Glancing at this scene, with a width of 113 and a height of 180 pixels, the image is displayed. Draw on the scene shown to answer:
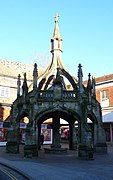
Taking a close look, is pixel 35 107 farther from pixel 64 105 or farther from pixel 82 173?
pixel 82 173

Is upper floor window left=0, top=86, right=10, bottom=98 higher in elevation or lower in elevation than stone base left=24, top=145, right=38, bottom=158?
higher

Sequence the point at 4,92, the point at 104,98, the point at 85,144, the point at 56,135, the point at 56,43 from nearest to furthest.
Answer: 1. the point at 85,144
2. the point at 56,135
3. the point at 56,43
4. the point at 4,92
5. the point at 104,98

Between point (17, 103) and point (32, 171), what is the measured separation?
36.6 ft

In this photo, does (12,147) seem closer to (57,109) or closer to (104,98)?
(57,109)

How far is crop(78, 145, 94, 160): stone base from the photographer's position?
57.7 ft

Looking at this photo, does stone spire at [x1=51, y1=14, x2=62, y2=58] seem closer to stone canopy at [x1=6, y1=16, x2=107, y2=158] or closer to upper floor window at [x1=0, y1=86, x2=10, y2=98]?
stone canopy at [x1=6, y1=16, x2=107, y2=158]

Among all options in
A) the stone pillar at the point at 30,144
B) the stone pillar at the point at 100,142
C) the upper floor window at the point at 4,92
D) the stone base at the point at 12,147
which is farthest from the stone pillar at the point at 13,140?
the upper floor window at the point at 4,92

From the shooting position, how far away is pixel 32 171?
11.9 m

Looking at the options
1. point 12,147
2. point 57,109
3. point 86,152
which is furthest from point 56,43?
point 86,152

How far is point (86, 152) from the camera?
17734 mm

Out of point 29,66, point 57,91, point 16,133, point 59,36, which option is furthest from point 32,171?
point 29,66

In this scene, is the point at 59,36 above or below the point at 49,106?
above

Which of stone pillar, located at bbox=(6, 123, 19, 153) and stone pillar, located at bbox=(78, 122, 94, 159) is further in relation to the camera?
stone pillar, located at bbox=(6, 123, 19, 153)

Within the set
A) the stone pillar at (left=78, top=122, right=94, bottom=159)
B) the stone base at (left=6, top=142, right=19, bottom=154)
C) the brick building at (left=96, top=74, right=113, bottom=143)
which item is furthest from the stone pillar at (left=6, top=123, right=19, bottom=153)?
the brick building at (left=96, top=74, right=113, bottom=143)
